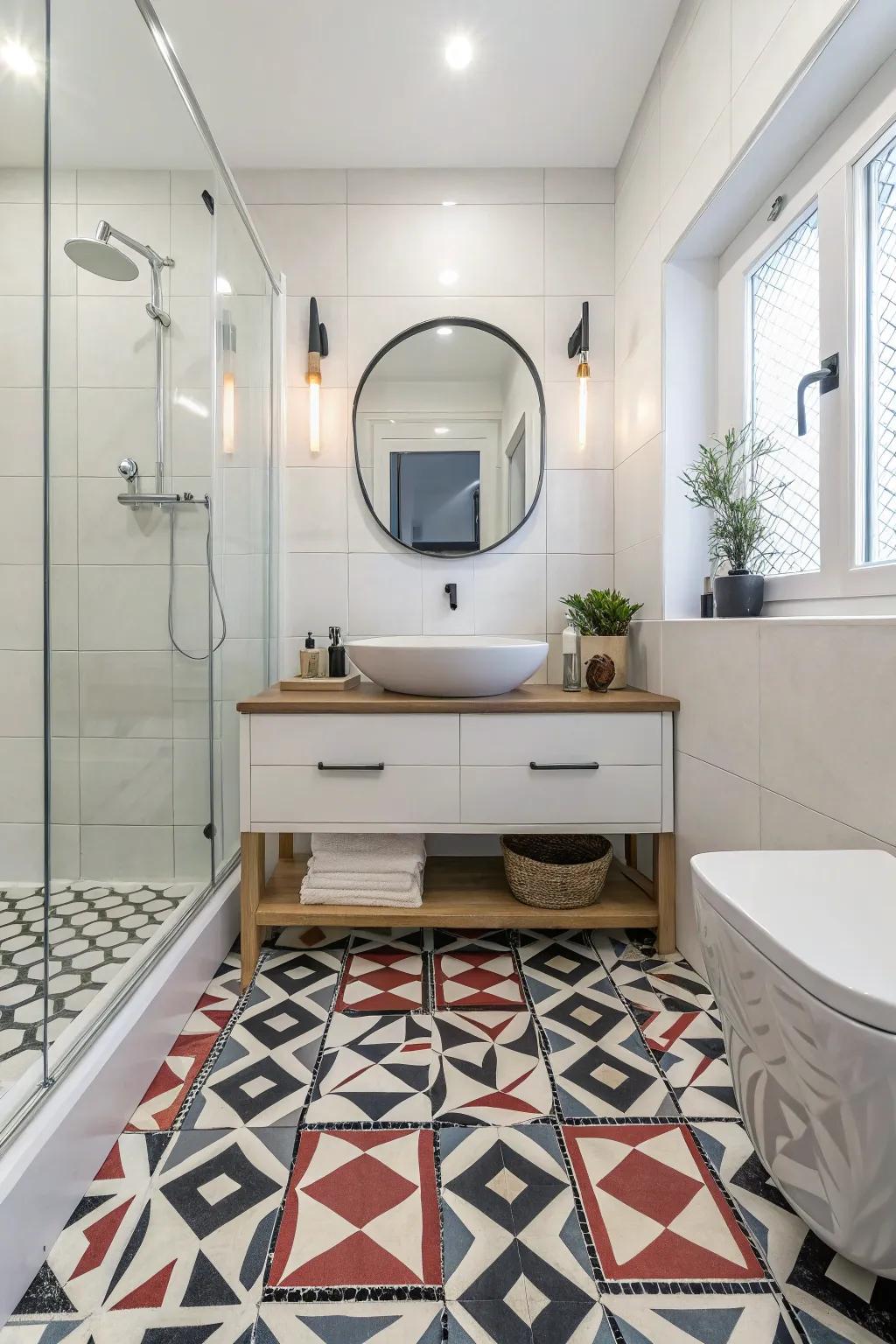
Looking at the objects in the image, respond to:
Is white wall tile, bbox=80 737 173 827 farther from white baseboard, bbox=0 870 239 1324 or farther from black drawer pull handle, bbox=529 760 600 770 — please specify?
black drawer pull handle, bbox=529 760 600 770

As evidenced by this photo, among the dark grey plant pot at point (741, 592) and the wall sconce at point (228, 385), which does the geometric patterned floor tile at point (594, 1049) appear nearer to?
the dark grey plant pot at point (741, 592)

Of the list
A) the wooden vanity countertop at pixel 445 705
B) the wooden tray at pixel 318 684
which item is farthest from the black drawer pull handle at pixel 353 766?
the wooden tray at pixel 318 684

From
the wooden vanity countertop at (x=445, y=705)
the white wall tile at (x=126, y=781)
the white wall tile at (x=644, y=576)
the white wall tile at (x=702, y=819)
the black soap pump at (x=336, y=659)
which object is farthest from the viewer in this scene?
the black soap pump at (x=336, y=659)

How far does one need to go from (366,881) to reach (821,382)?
1.53 m

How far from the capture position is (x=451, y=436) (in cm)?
222

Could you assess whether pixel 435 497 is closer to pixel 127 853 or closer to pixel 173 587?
pixel 173 587

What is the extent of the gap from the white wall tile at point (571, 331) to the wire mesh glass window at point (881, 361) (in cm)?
104

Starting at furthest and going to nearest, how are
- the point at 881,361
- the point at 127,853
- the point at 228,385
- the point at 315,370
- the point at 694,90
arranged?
the point at 315,370 < the point at 228,385 < the point at 694,90 < the point at 127,853 < the point at 881,361

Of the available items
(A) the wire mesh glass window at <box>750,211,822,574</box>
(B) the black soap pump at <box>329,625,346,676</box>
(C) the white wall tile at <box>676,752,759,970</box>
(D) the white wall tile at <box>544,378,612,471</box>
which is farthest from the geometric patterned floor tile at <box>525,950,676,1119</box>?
(D) the white wall tile at <box>544,378,612,471</box>

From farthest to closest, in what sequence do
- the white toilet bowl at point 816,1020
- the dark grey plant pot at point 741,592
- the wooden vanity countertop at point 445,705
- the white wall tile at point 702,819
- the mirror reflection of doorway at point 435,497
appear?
the mirror reflection of doorway at point 435,497 → the wooden vanity countertop at point 445,705 → the dark grey plant pot at point 741,592 → the white wall tile at point 702,819 → the white toilet bowl at point 816,1020

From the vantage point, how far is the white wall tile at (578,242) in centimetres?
220

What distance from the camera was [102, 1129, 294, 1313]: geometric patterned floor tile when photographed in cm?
84

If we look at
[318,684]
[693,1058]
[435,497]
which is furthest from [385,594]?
[693,1058]

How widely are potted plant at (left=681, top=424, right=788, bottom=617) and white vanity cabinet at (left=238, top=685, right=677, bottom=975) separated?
0.32 m
